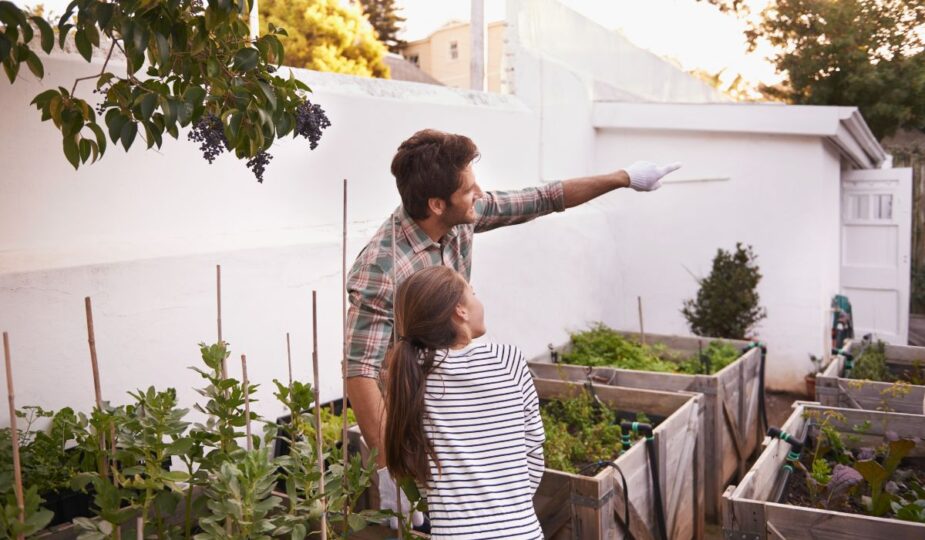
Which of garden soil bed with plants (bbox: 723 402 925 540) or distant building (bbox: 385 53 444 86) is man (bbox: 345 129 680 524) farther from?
distant building (bbox: 385 53 444 86)

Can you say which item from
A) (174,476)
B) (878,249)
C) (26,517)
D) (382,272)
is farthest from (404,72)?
(26,517)

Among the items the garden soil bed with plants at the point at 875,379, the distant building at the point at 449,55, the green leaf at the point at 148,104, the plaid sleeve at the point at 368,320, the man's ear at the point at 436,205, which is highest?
the distant building at the point at 449,55

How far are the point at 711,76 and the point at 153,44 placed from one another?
12702 mm

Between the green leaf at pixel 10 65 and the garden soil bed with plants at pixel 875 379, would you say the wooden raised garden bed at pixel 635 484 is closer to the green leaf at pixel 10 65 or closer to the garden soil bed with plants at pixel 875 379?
the garden soil bed with plants at pixel 875 379

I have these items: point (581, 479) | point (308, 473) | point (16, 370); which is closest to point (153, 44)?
point (308, 473)

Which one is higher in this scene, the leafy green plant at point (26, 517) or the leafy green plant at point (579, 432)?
the leafy green plant at point (26, 517)

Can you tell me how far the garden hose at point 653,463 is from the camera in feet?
11.0

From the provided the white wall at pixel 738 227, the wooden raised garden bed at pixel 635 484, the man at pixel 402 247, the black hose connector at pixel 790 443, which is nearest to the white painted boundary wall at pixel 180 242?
the wooden raised garden bed at pixel 635 484

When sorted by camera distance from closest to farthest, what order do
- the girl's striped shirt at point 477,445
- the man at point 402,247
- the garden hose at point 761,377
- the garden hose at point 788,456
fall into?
the girl's striped shirt at point 477,445 → the man at point 402,247 → the garden hose at point 788,456 → the garden hose at point 761,377

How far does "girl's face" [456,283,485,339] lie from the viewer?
1942mm

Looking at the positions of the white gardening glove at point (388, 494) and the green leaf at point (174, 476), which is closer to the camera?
the green leaf at point (174, 476)

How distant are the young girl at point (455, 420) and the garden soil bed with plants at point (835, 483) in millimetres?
1087

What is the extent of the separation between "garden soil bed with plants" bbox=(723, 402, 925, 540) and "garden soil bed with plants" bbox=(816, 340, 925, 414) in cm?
21

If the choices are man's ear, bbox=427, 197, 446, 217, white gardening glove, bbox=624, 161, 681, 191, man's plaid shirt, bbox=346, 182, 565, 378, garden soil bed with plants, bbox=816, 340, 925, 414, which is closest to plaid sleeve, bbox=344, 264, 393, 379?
man's plaid shirt, bbox=346, 182, 565, 378
